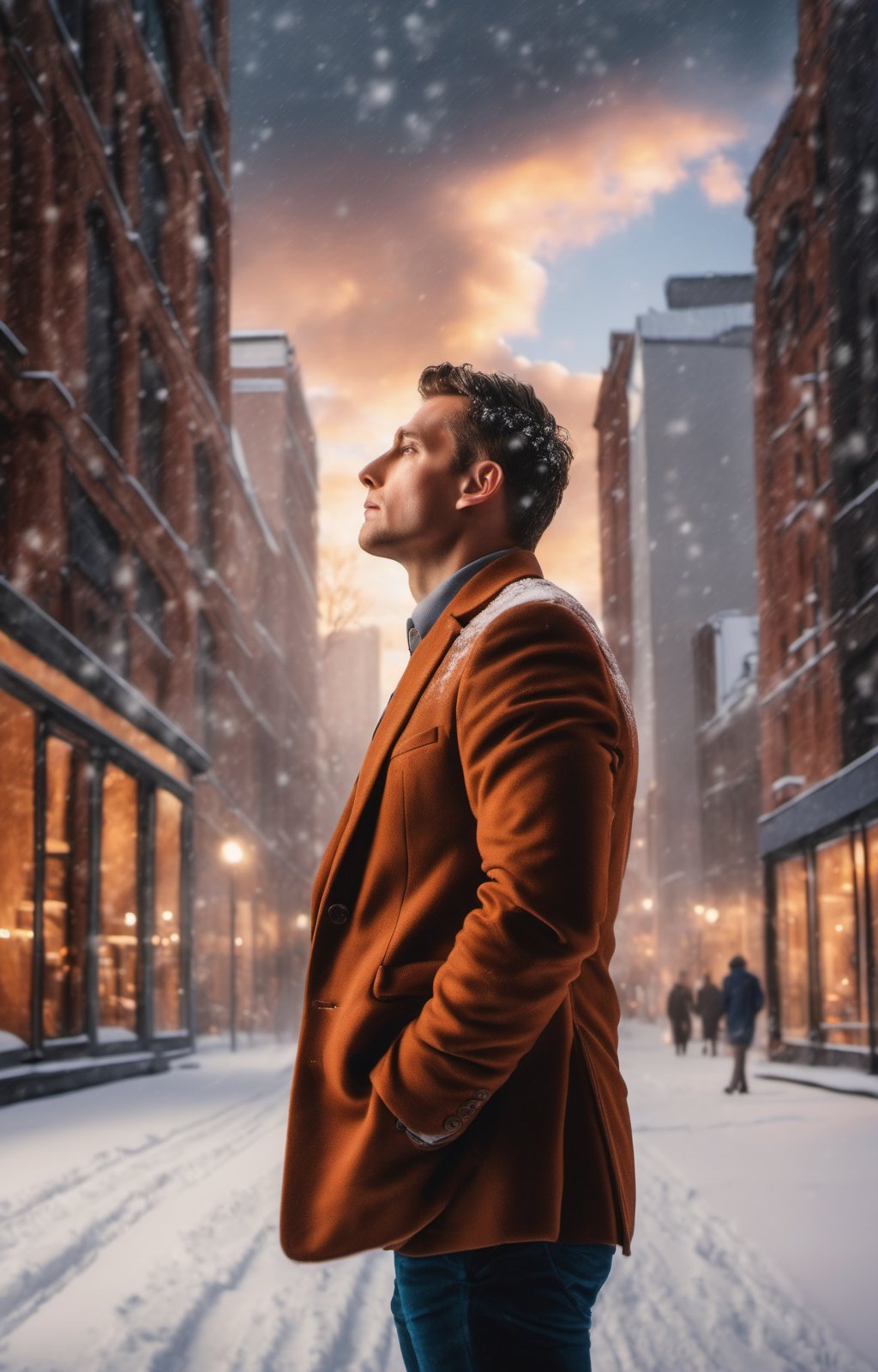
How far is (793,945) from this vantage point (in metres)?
26.9

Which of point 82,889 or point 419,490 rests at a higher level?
point 419,490

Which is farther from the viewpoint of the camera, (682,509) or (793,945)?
(682,509)

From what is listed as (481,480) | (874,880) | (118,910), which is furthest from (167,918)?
(481,480)

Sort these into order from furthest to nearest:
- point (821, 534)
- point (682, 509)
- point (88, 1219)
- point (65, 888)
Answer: point (682, 509)
point (821, 534)
point (65, 888)
point (88, 1219)

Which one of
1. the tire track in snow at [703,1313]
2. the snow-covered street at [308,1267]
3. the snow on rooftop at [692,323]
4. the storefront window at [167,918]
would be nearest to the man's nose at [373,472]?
the snow-covered street at [308,1267]

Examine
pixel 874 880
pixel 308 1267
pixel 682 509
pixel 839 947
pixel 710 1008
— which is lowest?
pixel 710 1008

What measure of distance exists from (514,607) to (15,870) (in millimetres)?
15192

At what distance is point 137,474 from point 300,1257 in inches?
994

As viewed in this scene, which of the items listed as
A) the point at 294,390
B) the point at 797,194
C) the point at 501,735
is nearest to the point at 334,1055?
the point at 501,735

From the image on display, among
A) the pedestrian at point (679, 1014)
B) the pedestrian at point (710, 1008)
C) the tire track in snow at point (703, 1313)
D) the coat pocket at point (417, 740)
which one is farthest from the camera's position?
the pedestrian at point (679, 1014)

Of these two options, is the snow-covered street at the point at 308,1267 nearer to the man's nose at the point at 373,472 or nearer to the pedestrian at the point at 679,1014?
the man's nose at the point at 373,472

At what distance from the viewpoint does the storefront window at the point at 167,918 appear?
24250mm

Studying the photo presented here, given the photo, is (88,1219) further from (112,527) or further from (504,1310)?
(112,527)

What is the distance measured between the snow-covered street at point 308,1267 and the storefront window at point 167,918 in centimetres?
1221
